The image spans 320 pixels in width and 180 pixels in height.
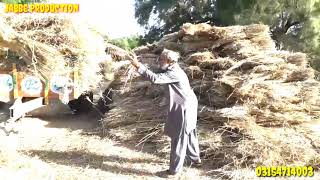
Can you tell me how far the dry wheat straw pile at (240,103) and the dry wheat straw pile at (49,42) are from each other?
6.63 feet

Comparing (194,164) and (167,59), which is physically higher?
(167,59)

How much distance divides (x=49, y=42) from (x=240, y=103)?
2882 mm

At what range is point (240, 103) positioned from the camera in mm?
6324

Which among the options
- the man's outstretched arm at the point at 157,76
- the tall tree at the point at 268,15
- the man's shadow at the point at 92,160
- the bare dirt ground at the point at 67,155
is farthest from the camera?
the tall tree at the point at 268,15

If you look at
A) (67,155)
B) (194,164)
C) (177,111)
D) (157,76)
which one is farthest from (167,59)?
(67,155)

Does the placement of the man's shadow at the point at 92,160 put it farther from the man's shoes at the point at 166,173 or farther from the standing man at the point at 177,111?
the standing man at the point at 177,111

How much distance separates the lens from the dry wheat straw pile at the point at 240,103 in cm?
579

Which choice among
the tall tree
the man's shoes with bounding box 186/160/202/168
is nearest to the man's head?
the man's shoes with bounding box 186/160/202/168

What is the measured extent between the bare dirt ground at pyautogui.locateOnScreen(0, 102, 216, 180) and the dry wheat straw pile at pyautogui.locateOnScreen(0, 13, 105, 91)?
1.07 m

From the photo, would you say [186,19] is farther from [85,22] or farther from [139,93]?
[85,22]

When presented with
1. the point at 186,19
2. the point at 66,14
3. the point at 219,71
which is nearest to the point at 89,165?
the point at 66,14

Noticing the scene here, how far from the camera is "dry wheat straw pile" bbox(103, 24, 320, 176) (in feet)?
19.0

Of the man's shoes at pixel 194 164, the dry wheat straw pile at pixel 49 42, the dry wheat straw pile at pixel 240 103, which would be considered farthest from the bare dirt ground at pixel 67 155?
the dry wheat straw pile at pixel 49 42

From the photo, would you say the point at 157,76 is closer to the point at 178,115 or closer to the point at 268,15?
the point at 178,115
